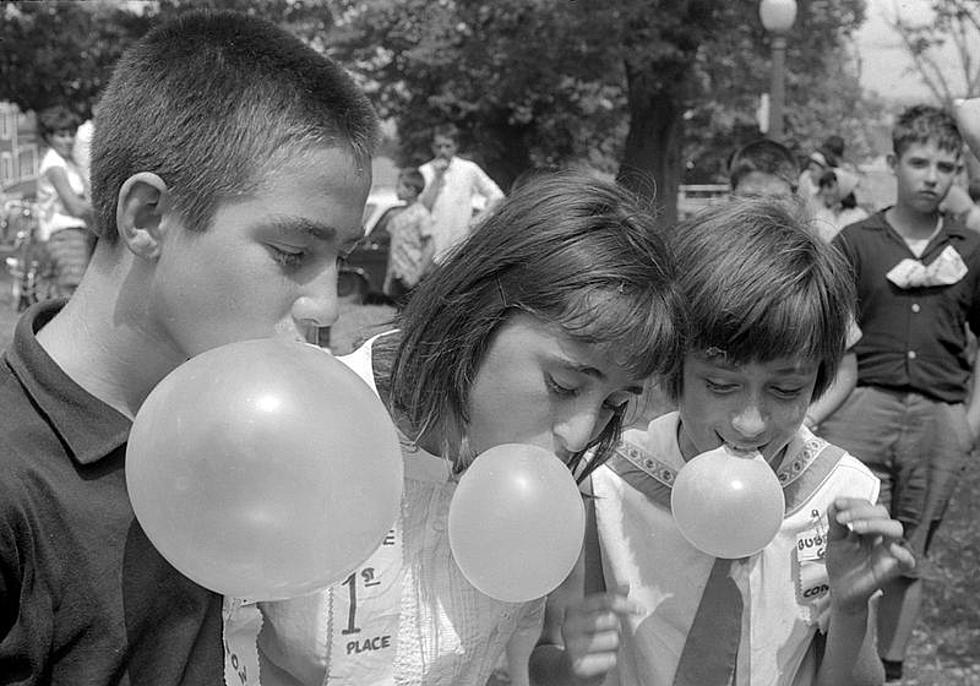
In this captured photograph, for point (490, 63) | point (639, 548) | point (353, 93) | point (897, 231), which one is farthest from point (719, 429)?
point (490, 63)

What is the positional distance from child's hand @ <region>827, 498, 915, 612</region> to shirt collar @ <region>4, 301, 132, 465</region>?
1.17m

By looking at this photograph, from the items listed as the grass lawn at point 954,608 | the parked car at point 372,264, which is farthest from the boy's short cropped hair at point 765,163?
the parked car at point 372,264

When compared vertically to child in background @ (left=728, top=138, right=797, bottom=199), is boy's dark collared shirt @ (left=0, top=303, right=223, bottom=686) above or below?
above

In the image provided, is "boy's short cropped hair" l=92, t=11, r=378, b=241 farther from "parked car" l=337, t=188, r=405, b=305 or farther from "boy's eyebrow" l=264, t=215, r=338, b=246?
"parked car" l=337, t=188, r=405, b=305

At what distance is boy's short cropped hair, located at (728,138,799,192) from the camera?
5543 millimetres

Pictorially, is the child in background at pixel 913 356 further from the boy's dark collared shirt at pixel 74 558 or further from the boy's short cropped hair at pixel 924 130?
the boy's dark collared shirt at pixel 74 558

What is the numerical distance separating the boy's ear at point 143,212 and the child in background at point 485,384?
0.51m

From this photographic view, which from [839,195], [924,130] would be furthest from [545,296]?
[839,195]

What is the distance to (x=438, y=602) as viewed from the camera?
6.44ft

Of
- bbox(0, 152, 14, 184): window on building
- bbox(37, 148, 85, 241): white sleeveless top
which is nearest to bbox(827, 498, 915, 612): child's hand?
bbox(37, 148, 85, 241): white sleeveless top

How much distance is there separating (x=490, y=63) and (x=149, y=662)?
2485 centimetres

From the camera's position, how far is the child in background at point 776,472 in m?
2.11

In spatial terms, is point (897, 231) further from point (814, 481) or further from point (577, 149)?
point (577, 149)

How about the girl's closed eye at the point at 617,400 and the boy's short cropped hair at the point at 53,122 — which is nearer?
the girl's closed eye at the point at 617,400
